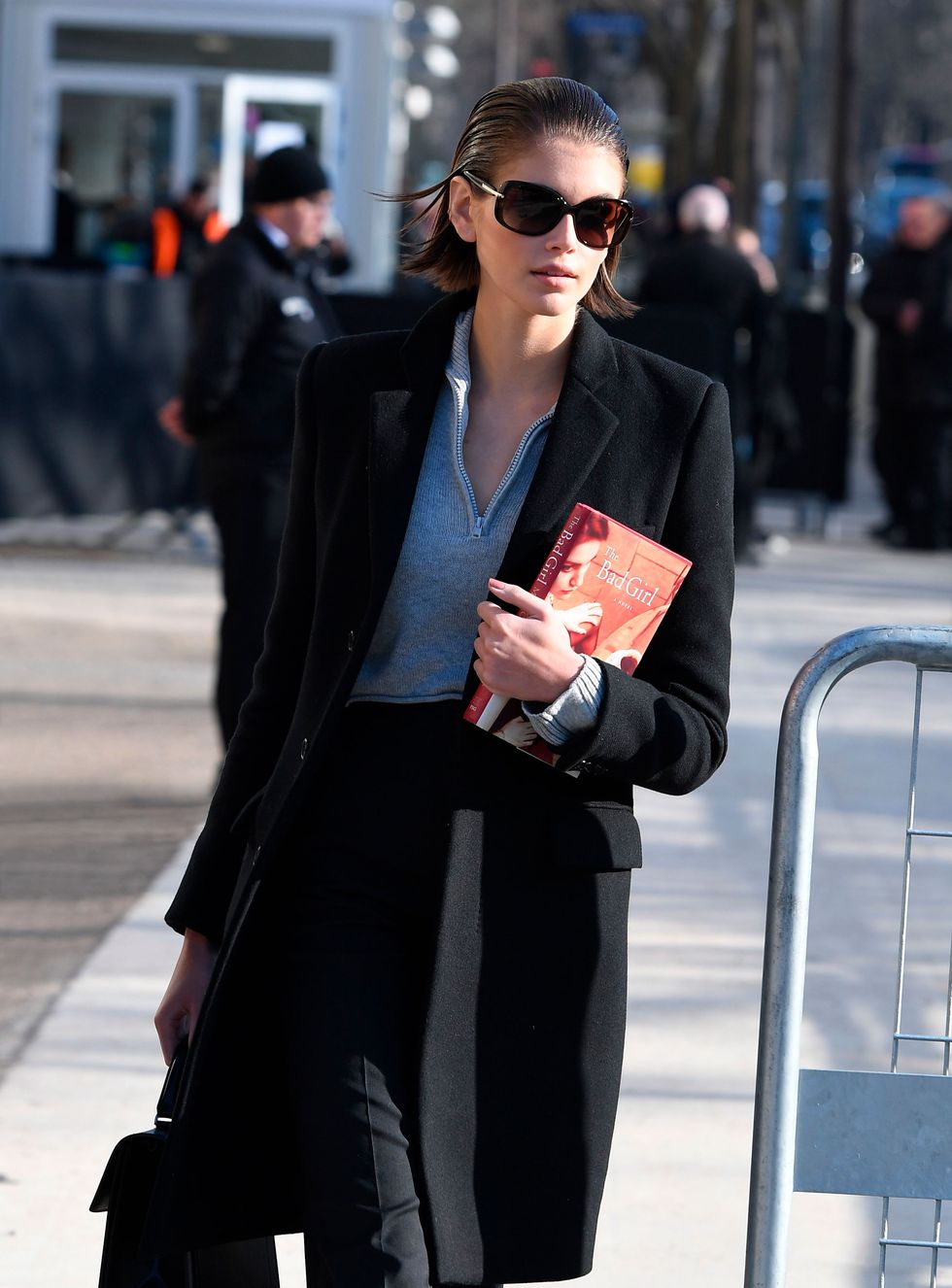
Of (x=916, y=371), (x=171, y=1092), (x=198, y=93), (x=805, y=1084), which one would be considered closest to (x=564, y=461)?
(x=805, y=1084)

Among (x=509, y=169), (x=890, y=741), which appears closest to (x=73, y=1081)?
(x=509, y=169)

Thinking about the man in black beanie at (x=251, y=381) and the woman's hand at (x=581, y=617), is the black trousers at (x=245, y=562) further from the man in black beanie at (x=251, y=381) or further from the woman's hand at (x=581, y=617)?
the woman's hand at (x=581, y=617)

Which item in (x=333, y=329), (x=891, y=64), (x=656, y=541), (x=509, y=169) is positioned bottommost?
(x=891, y=64)

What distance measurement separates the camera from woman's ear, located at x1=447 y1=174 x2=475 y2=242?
2.65 meters

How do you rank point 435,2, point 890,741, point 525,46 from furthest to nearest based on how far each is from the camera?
point 525,46 < point 435,2 < point 890,741

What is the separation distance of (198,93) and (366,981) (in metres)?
18.6

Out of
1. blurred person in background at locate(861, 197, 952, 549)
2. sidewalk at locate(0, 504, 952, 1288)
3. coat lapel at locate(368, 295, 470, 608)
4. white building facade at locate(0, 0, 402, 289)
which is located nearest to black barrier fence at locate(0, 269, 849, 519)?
blurred person in background at locate(861, 197, 952, 549)

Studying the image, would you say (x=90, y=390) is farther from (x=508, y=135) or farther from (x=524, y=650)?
(x=524, y=650)

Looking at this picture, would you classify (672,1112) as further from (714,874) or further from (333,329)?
(333,329)

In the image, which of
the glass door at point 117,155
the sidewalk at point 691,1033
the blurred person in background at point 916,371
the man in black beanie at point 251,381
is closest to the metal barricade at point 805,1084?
the sidewalk at point 691,1033

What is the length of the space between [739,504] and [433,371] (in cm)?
966

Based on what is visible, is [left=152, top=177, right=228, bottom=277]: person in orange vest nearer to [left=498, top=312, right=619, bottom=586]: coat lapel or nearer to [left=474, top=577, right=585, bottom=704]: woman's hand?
[left=498, top=312, right=619, bottom=586]: coat lapel

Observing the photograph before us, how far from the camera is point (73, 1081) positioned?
4.46 meters

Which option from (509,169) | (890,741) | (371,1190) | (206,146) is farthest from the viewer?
(206,146)
